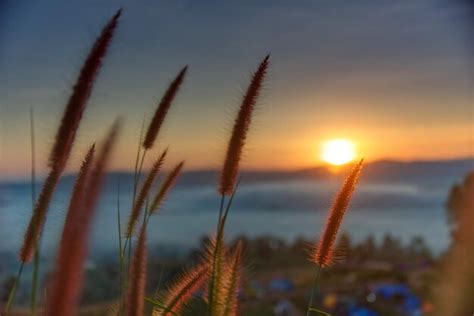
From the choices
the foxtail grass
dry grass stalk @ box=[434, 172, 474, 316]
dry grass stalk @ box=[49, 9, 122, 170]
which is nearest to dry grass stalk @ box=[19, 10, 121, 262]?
dry grass stalk @ box=[49, 9, 122, 170]

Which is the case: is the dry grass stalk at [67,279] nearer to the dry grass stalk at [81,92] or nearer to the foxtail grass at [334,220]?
the dry grass stalk at [81,92]

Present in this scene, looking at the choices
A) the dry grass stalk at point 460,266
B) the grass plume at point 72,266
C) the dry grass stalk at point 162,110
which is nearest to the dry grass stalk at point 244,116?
the dry grass stalk at point 162,110

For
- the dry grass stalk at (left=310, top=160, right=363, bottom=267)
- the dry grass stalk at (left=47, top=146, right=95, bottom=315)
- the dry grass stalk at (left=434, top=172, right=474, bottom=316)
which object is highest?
the dry grass stalk at (left=434, top=172, right=474, bottom=316)

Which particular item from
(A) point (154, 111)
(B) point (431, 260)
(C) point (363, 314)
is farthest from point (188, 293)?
(B) point (431, 260)

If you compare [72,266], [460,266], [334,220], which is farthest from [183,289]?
[460,266]

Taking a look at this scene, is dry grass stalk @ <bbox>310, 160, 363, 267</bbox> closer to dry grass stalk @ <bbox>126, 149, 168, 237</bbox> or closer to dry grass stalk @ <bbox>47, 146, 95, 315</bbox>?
dry grass stalk @ <bbox>126, 149, 168, 237</bbox>

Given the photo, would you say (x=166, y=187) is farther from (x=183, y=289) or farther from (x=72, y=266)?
(x=72, y=266)
